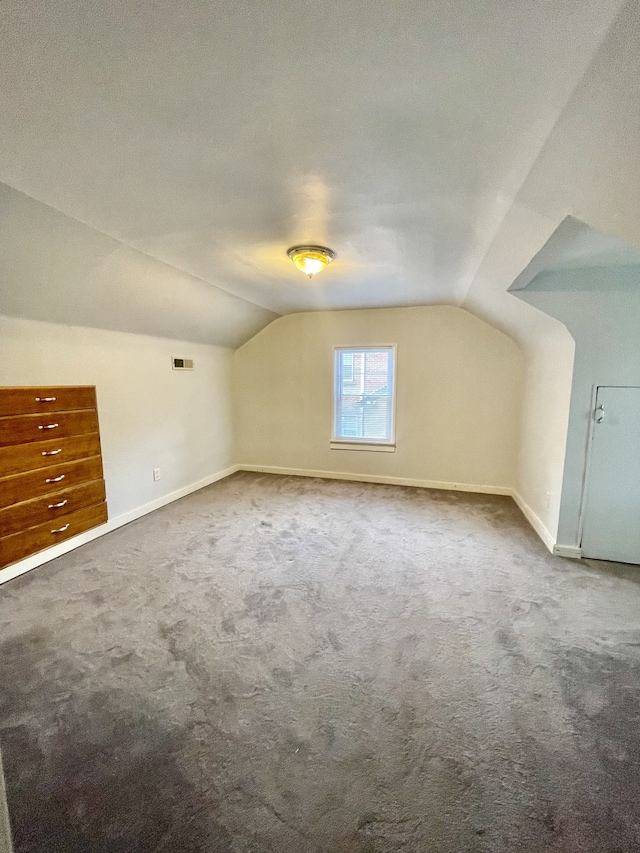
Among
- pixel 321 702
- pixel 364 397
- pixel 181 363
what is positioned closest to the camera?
pixel 321 702

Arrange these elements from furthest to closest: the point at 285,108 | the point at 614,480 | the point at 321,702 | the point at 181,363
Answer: the point at 181,363 < the point at 614,480 < the point at 321,702 < the point at 285,108

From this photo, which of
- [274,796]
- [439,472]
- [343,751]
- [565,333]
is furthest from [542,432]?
[274,796]

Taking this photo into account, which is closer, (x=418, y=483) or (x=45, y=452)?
(x=45, y=452)

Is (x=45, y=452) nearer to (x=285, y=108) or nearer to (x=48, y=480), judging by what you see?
(x=48, y=480)

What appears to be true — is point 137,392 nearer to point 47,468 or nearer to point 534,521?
point 47,468

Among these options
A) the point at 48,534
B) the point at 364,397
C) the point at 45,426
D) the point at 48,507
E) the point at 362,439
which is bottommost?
the point at 48,534

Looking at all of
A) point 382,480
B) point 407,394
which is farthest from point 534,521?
point 407,394

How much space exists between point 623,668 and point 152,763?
219 centimetres

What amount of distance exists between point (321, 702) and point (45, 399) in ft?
9.28

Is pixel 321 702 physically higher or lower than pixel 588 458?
lower

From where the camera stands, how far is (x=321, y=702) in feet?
5.57

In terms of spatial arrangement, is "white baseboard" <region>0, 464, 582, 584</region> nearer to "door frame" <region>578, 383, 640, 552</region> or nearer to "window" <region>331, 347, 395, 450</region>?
"door frame" <region>578, 383, 640, 552</region>

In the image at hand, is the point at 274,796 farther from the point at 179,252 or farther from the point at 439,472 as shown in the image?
the point at 439,472

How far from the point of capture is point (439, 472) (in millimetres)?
4887
